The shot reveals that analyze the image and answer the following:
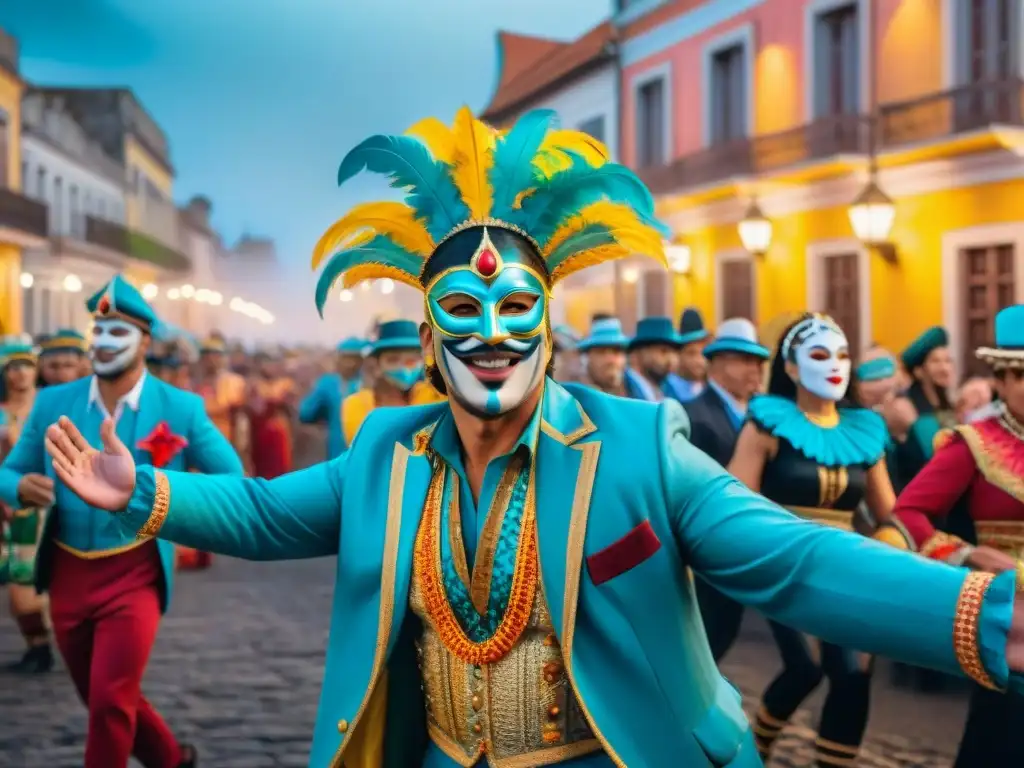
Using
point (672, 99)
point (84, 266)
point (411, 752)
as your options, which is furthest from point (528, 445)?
point (84, 266)

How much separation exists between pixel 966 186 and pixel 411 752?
15.1 meters

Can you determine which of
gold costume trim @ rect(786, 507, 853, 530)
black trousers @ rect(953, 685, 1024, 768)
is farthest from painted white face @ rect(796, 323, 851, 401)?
black trousers @ rect(953, 685, 1024, 768)

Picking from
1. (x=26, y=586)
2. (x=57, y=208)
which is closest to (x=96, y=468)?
(x=26, y=586)

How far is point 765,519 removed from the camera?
260cm

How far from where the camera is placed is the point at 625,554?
275cm

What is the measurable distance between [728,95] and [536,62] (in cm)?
1432

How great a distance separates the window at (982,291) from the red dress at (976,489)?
1137 cm

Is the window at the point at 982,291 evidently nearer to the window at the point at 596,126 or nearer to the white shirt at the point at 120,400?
the window at the point at 596,126

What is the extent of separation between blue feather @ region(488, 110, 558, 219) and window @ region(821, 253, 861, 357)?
636 inches

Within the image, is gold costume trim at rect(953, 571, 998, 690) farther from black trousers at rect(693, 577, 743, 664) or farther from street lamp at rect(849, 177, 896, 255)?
street lamp at rect(849, 177, 896, 255)

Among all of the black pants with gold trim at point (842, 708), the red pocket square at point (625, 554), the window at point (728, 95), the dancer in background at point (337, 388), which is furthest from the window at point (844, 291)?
the red pocket square at point (625, 554)

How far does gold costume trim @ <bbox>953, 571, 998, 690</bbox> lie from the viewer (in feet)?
7.23

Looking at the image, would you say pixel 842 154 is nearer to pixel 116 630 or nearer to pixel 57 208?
pixel 116 630

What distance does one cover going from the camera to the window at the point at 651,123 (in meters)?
24.5
